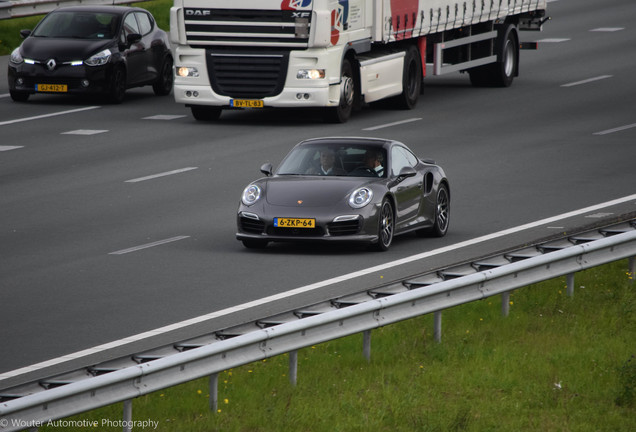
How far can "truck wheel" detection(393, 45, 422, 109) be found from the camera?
98.8 ft

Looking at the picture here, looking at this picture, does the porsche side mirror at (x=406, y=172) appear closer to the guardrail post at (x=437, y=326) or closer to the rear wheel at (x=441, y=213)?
the rear wheel at (x=441, y=213)

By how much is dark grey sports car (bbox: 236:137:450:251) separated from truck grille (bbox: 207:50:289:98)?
9.85 m

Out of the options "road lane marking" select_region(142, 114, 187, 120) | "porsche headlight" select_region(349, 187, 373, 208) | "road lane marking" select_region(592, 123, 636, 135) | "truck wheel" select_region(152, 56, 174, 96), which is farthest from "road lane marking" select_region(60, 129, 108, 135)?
"porsche headlight" select_region(349, 187, 373, 208)

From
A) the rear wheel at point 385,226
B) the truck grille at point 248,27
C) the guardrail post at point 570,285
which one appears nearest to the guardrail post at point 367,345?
the guardrail post at point 570,285

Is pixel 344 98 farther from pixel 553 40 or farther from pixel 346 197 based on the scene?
pixel 553 40

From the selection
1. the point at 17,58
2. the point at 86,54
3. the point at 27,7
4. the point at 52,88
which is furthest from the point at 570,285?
the point at 27,7

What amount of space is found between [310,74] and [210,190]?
23.1 feet

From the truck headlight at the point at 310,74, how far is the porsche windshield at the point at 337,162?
1020 cm

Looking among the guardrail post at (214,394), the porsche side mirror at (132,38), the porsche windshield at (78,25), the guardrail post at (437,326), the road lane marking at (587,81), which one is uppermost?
the guardrail post at (214,394)

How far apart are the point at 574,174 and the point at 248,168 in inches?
188

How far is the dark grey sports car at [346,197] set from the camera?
629 inches

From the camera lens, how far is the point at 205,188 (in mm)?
20891

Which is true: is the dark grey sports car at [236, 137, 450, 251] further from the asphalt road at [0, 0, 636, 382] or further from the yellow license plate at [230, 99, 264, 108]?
the yellow license plate at [230, 99, 264, 108]

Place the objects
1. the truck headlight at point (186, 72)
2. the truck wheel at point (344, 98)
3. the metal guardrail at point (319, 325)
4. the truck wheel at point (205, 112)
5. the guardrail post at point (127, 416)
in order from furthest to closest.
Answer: the truck wheel at point (205, 112)
the truck wheel at point (344, 98)
the truck headlight at point (186, 72)
the guardrail post at point (127, 416)
the metal guardrail at point (319, 325)
